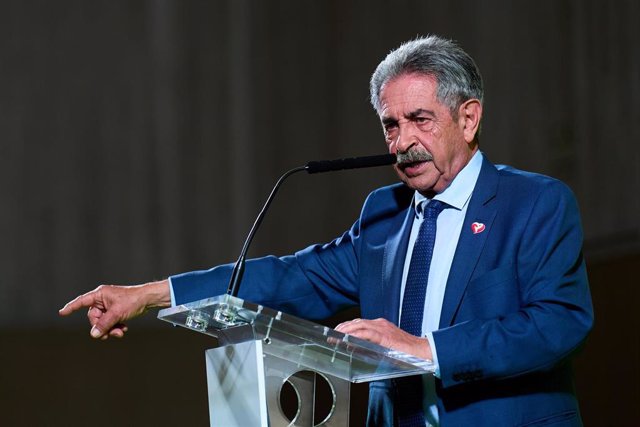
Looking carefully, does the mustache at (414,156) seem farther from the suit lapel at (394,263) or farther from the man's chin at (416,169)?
the suit lapel at (394,263)

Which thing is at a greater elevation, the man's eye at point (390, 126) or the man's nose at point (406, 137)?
the man's eye at point (390, 126)

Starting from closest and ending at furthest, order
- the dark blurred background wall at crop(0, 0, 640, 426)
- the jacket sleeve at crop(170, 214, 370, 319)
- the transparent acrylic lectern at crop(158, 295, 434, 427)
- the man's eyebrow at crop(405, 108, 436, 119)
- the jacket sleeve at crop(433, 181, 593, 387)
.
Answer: the transparent acrylic lectern at crop(158, 295, 434, 427) < the jacket sleeve at crop(433, 181, 593, 387) < the man's eyebrow at crop(405, 108, 436, 119) < the jacket sleeve at crop(170, 214, 370, 319) < the dark blurred background wall at crop(0, 0, 640, 426)

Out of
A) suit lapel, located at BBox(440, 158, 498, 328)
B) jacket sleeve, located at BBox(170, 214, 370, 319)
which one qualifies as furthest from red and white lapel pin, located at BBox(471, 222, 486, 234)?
jacket sleeve, located at BBox(170, 214, 370, 319)

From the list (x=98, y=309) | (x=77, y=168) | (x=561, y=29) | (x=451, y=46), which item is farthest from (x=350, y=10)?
(x=98, y=309)

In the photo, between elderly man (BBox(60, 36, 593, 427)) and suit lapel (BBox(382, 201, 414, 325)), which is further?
suit lapel (BBox(382, 201, 414, 325))

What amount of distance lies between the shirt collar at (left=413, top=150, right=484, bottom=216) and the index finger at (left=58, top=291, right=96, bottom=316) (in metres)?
0.67

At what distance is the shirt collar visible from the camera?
1912 millimetres

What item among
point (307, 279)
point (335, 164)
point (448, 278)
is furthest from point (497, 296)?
point (307, 279)

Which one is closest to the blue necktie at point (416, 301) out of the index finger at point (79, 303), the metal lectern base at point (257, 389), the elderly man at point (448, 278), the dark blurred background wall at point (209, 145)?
the elderly man at point (448, 278)

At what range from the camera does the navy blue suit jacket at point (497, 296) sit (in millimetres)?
1606

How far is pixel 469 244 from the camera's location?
5.89 feet

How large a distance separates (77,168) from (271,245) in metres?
0.72

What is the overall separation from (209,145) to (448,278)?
1.85 m

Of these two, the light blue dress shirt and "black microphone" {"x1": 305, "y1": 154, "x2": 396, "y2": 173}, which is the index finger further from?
the light blue dress shirt
